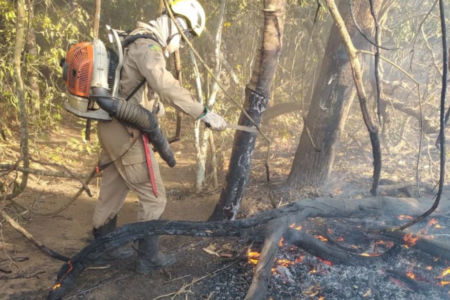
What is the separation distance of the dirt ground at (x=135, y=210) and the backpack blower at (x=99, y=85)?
133 centimetres

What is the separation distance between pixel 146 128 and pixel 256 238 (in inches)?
53.9

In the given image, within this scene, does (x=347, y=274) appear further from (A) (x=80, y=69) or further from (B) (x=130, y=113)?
(A) (x=80, y=69)

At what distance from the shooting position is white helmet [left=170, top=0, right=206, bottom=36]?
3314 millimetres

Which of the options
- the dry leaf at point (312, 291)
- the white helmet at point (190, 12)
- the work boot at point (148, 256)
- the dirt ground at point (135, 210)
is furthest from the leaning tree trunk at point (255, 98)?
the dry leaf at point (312, 291)

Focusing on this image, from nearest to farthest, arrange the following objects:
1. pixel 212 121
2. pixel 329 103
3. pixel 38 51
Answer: pixel 212 121, pixel 329 103, pixel 38 51

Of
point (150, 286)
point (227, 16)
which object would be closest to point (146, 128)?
point (150, 286)

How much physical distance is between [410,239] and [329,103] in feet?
6.61

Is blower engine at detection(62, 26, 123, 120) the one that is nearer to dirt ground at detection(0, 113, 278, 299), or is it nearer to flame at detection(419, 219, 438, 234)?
dirt ground at detection(0, 113, 278, 299)

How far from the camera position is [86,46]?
2.98 metres

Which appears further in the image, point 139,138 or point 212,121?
point 139,138

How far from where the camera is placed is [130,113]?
3062mm

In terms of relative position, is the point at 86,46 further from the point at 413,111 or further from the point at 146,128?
the point at 413,111

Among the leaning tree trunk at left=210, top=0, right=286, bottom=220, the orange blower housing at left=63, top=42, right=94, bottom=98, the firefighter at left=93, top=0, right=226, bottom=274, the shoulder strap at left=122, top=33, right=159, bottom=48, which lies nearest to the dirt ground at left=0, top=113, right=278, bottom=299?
the firefighter at left=93, top=0, right=226, bottom=274

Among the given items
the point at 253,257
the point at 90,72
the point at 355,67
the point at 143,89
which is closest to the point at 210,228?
the point at 253,257
